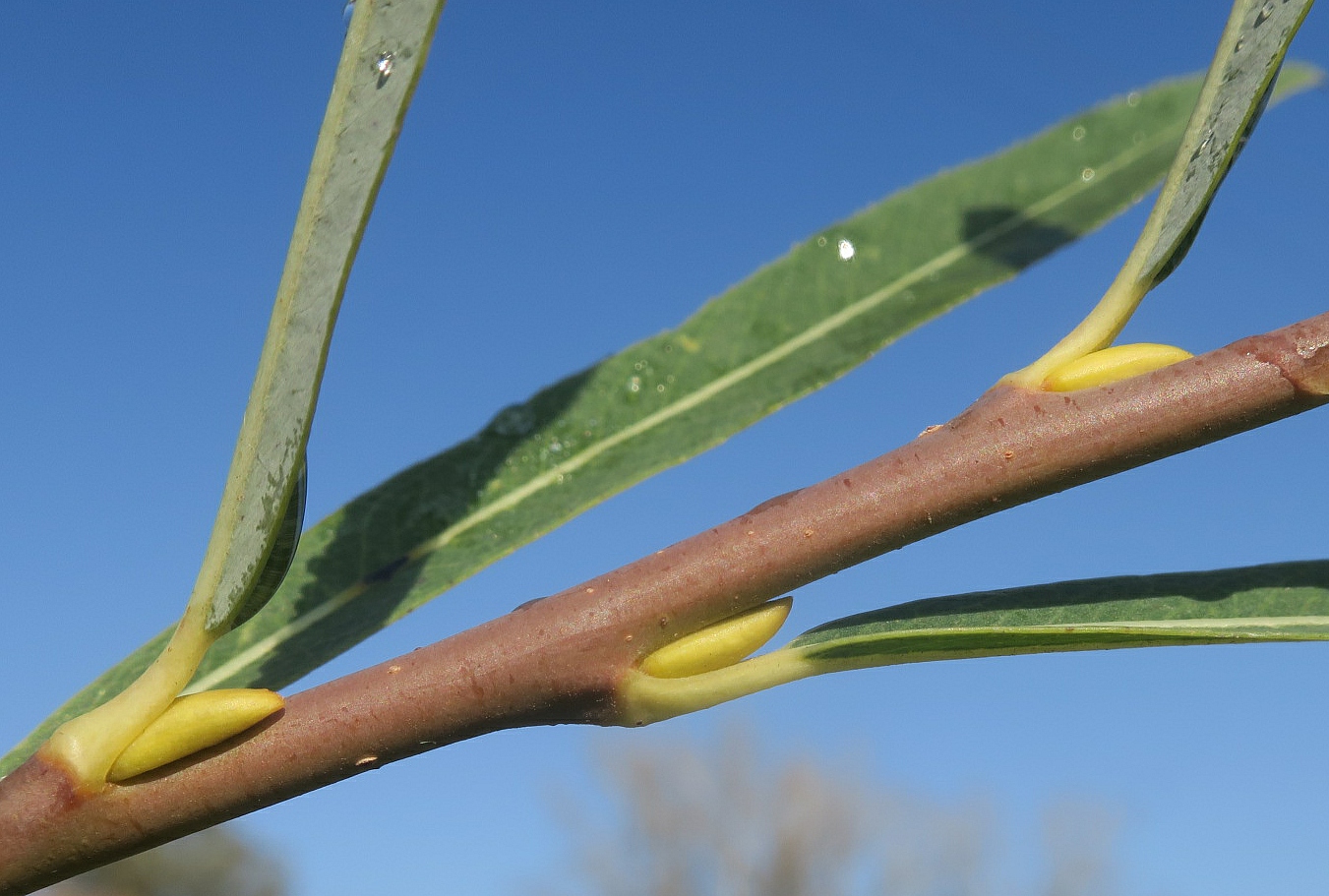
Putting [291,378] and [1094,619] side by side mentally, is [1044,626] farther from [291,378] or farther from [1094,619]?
[291,378]

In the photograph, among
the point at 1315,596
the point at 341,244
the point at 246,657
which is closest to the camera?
the point at 341,244

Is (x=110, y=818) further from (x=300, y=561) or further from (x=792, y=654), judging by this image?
(x=792, y=654)

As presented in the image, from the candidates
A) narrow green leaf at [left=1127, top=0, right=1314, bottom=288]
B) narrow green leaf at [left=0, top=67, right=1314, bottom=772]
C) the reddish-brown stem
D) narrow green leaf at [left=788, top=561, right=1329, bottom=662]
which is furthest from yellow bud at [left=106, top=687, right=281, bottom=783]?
narrow green leaf at [left=1127, top=0, right=1314, bottom=288]

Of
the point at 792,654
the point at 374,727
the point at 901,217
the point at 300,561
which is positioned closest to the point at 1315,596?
the point at 792,654

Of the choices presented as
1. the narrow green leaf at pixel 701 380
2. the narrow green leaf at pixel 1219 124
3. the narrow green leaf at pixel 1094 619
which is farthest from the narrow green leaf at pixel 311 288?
the narrow green leaf at pixel 1219 124

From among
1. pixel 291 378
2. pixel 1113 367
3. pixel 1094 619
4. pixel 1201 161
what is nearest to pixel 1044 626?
pixel 1094 619

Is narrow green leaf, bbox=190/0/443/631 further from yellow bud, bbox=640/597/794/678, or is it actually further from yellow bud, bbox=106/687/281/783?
yellow bud, bbox=640/597/794/678

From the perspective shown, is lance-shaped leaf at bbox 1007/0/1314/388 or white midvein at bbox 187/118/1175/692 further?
white midvein at bbox 187/118/1175/692
